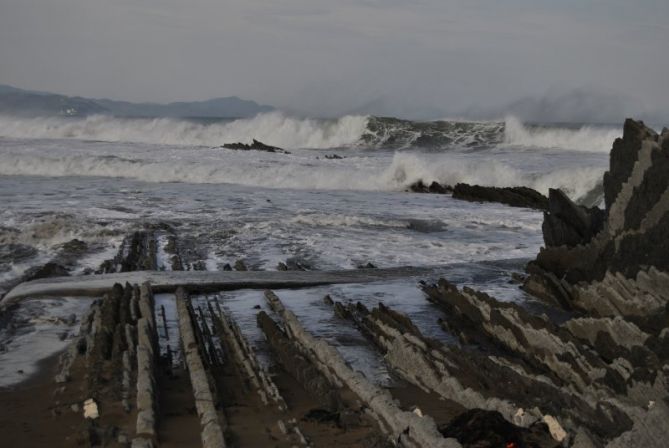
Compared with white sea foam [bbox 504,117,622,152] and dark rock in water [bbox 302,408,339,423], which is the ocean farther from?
white sea foam [bbox 504,117,622,152]

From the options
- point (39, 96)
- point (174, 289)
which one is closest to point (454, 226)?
point (174, 289)

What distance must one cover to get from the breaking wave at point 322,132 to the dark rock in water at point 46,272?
139ft

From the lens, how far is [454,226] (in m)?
17.8

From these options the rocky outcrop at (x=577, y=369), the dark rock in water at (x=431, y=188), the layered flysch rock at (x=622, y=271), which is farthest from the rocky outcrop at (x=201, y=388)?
the dark rock in water at (x=431, y=188)

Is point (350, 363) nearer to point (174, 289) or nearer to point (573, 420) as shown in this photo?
point (573, 420)

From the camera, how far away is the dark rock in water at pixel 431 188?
2823 centimetres

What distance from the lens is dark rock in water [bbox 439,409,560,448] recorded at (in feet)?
13.9

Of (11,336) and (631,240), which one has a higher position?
(631,240)

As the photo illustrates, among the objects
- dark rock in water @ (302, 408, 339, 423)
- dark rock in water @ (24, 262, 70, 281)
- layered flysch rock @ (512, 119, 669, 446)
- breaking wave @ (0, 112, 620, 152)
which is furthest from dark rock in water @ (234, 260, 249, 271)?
breaking wave @ (0, 112, 620, 152)

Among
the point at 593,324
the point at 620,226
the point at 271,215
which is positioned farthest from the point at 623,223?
the point at 271,215

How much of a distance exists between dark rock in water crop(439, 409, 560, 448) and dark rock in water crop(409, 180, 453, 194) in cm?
2378

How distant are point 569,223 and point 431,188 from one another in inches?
741

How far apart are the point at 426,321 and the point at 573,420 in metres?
3.75

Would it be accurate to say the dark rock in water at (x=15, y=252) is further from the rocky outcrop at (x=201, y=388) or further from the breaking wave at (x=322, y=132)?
the breaking wave at (x=322, y=132)
